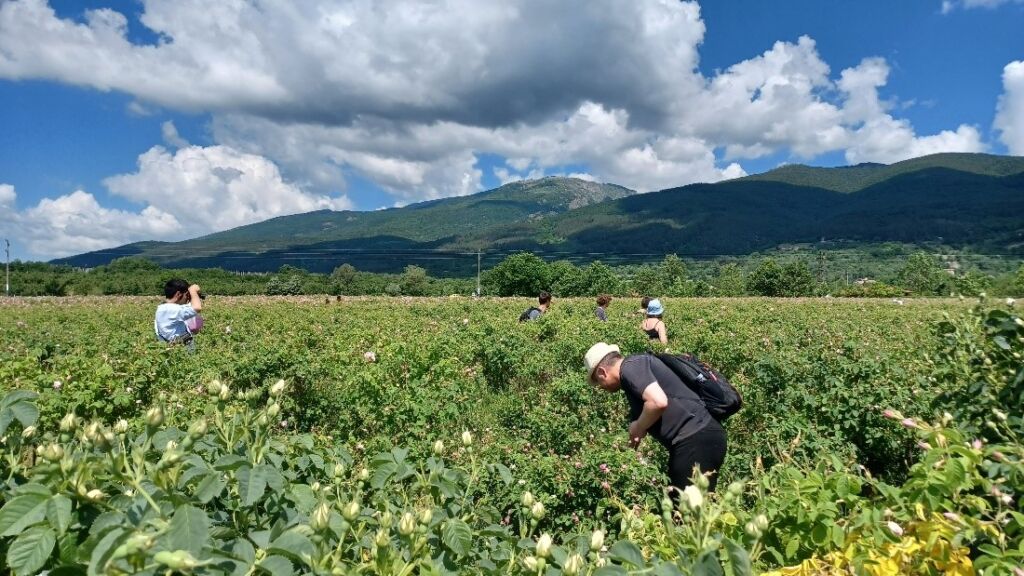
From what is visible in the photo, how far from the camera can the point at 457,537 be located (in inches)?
53.4

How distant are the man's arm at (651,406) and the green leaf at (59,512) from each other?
306 cm

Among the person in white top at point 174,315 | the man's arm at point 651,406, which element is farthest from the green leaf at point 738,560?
the person in white top at point 174,315

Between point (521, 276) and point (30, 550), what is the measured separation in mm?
78562

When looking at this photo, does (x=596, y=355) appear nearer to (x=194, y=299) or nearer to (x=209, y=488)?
(x=209, y=488)

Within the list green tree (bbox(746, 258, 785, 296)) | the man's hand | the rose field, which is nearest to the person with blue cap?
the rose field

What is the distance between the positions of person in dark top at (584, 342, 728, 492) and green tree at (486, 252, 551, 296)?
73.1 metres

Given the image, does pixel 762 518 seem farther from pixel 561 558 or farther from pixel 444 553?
pixel 444 553

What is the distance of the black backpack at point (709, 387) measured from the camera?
3666 millimetres

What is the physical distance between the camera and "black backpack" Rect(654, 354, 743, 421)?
3.67 metres

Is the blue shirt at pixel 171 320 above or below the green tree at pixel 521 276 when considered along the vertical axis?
above

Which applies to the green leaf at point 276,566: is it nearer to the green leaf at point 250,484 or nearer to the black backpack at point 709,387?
the green leaf at point 250,484

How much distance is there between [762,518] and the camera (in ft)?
4.07

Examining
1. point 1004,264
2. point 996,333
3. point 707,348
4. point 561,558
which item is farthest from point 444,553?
point 1004,264

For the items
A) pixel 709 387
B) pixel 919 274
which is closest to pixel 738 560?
pixel 709 387
